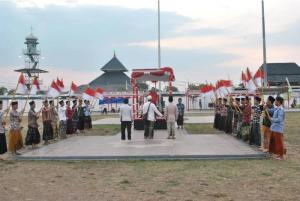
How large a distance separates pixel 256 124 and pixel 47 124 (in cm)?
724

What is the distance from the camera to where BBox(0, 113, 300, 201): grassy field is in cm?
738

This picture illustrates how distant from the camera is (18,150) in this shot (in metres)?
13.2

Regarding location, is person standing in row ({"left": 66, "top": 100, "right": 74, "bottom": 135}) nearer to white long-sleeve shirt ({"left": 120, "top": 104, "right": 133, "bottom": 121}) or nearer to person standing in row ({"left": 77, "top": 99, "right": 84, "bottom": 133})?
person standing in row ({"left": 77, "top": 99, "right": 84, "bottom": 133})

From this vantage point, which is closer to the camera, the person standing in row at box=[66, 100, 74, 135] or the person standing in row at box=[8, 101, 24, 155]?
the person standing in row at box=[8, 101, 24, 155]

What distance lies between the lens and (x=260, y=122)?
13.4 meters

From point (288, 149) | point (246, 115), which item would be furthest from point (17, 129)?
point (288, 149)

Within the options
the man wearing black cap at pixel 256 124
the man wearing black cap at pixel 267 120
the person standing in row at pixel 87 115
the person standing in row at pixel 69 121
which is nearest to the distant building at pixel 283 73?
the person standing in row at pixel 87 115

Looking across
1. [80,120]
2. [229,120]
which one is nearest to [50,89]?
[80,120]

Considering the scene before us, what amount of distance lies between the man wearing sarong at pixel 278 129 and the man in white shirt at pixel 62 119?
27.8 feet

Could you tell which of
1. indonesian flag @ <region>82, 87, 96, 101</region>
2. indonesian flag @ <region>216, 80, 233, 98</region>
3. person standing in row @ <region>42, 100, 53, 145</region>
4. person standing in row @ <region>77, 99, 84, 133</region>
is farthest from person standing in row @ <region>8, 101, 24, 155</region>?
indonesian flag @ <region>216, 80, 233, 98</region>

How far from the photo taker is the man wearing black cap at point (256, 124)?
12841 millimetres

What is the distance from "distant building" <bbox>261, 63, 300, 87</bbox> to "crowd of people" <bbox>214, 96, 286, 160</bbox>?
182 feet

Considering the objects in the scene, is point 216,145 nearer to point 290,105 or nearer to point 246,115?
point 246,115

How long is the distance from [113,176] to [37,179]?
1571 mm
